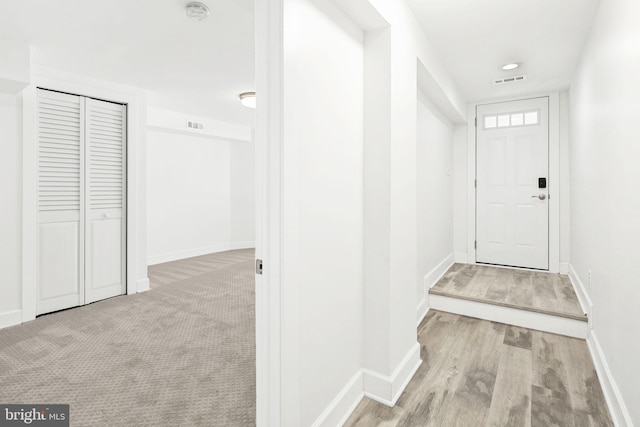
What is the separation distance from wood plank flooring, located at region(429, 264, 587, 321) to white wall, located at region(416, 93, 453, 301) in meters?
0.27

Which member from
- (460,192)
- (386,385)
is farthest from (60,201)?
(460,192)

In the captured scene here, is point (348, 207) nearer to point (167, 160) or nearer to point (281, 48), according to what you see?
point (281, 48)

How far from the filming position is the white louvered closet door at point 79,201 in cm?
322

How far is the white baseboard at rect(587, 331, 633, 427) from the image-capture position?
159cm

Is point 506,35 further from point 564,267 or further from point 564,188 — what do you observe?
point 564,267

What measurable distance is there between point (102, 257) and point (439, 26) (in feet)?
13.0

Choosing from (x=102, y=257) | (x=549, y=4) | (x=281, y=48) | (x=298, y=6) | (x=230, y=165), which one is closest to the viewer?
(x=281, y=48)

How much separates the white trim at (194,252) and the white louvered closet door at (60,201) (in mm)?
2050

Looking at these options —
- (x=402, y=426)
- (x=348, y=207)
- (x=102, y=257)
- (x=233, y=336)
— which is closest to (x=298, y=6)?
(x=348, y=207)

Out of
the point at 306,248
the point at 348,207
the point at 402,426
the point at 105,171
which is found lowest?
the point at 402,426

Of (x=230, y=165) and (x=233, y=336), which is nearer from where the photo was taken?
(x=233, y=336)

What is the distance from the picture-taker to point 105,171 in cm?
366

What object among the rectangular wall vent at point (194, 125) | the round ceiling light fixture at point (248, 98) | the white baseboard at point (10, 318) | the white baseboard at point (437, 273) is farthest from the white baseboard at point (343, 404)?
the rectangular wall vent at point (194, 125)

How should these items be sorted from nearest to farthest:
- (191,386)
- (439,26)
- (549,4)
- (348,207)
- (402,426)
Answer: (402,426) → (348,207) → (191,386) → (549,4) → (439,26)
